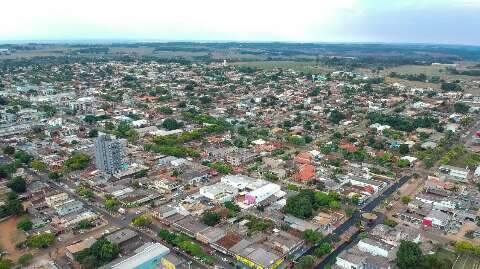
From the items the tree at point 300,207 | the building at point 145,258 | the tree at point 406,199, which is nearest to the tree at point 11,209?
the building at point 145,258

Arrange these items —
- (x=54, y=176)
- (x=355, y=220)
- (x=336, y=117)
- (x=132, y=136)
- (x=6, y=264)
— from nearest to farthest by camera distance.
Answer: (x=6, y=264), (x=355, y=220), (x=54, y=176), (x=132, y=136), (x=336, y=117)

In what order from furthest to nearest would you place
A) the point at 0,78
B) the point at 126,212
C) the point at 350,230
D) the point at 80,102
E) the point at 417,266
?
1. the point at 0,78
2. the point at 80,102
3. the point at 126,212
4. the point at 350,230
5. the point at 417,266

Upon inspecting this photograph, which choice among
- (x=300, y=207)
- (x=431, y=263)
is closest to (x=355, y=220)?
(x=300, y=207)

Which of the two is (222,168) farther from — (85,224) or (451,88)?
(451,88)

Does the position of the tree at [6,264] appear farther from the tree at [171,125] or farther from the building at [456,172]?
the building at [456,172]

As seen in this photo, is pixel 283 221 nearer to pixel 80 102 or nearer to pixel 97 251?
pixel 97 251

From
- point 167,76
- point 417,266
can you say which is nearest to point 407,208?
point 417,266

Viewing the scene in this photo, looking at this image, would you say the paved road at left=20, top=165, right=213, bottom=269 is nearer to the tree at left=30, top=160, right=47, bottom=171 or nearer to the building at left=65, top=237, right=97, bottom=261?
the tree at left=30, top=160, right=47, bottom=171
